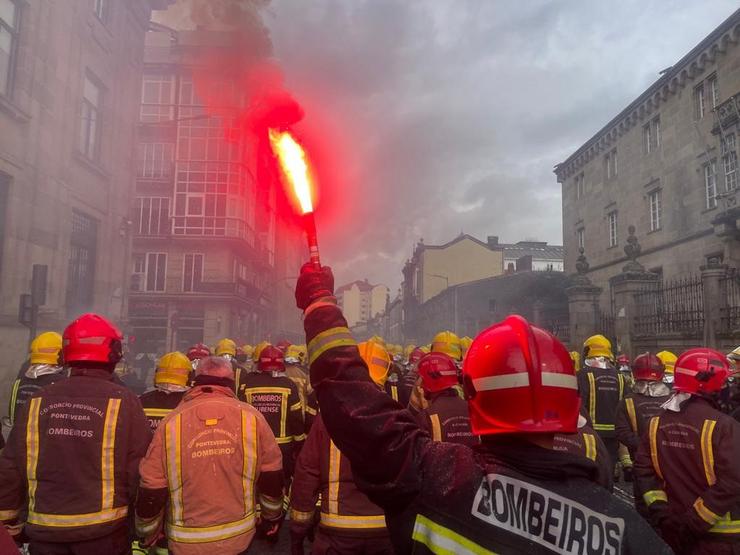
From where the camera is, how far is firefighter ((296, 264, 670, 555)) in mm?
1474

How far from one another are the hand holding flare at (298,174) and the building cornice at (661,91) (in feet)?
76.7

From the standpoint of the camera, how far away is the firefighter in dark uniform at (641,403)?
19.8ft

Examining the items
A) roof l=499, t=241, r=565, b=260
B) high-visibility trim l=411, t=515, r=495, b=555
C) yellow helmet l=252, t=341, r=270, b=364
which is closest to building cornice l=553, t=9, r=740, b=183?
yellow helmet l=252, t=341, r=270, b=364

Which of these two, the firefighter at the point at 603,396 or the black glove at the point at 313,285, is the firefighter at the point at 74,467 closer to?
the black glove at the point at 313,285

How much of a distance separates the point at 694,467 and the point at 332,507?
102 inches

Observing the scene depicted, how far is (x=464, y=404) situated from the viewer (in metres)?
4.73

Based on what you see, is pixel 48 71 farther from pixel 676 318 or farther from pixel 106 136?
pixel 676 318

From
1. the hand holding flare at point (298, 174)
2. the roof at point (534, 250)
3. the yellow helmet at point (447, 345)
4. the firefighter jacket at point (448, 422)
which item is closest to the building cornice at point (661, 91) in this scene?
the yellow helmet at point (447, 345)

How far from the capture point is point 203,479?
354 cm

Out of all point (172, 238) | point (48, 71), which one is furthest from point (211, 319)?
point (48, 71)

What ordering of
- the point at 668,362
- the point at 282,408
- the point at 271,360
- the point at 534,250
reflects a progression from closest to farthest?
the point at 282,408, the point at 271,360, the point at 668,362, the point at 534,250

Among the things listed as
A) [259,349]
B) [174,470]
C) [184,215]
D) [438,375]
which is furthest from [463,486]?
[184,215]

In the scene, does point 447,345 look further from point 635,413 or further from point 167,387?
point 167,387

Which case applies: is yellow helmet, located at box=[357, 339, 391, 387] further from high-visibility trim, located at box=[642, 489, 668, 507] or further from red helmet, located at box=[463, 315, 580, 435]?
red helmet, located at box=[463, 315, 580, 435]
